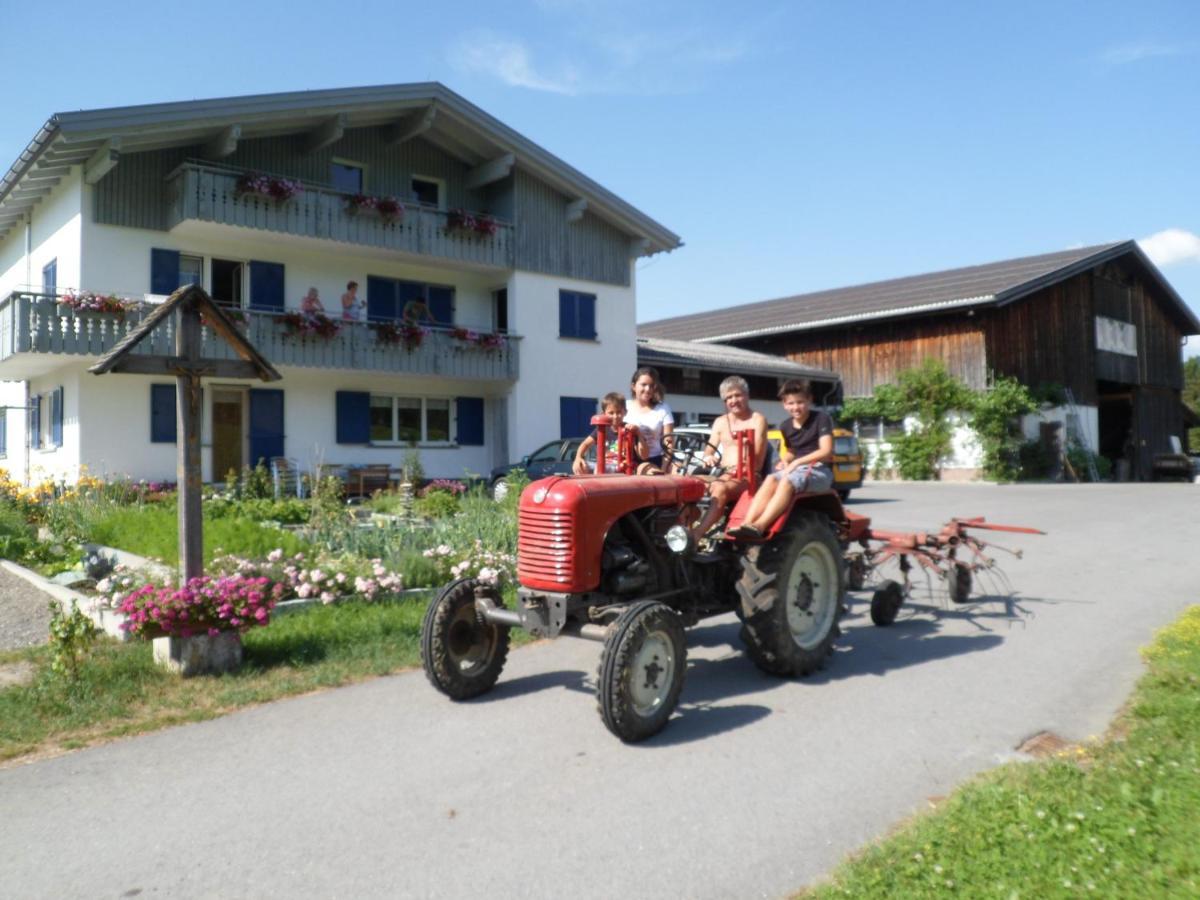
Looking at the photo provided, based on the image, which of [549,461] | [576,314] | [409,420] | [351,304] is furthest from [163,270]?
[576,314]

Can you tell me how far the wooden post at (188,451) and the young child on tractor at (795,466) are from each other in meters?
3.92

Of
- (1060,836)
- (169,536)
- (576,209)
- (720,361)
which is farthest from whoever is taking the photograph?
(720,361)

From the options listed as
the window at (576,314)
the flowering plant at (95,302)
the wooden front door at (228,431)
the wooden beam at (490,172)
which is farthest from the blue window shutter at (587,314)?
the flowering plant at (95,302)

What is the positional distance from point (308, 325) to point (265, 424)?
7.98 feet

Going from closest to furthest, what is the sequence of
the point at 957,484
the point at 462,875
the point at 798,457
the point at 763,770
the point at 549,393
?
the point at 462,875 < the point at 763,770 < the point at 798,457 < the point at 549,393 < the point at 957,484

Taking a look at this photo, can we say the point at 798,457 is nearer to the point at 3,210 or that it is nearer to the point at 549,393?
the point at 549,393

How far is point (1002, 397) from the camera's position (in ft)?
101

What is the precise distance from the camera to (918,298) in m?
34.2

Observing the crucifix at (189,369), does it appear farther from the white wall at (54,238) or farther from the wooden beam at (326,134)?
the wooden beam at (326,134)

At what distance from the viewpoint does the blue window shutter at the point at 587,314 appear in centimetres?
2470

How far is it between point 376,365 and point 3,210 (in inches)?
337

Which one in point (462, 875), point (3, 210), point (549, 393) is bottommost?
point (462, 875)

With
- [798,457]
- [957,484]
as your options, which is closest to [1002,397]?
[957,484]

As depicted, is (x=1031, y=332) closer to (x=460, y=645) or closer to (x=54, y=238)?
(x=54, y=238)
